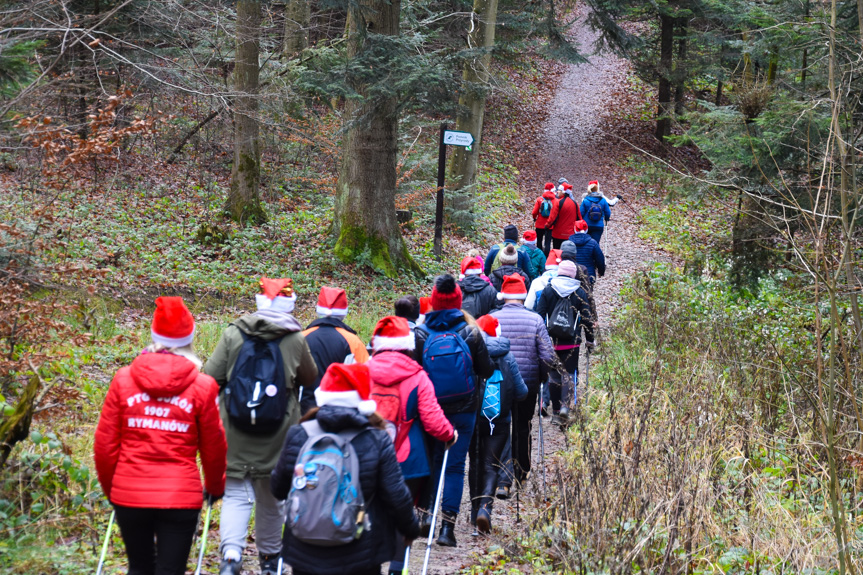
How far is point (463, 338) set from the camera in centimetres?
578

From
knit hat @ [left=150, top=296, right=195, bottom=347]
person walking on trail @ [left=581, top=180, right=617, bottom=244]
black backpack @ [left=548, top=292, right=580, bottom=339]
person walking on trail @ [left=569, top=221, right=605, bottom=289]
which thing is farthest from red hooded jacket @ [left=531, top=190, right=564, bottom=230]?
knit hat @ [left=150, top=296, right=195, bottom=347]

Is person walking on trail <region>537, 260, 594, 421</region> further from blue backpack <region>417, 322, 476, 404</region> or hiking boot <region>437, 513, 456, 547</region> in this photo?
blue backpack <region>417, 322, 476, 404</region>

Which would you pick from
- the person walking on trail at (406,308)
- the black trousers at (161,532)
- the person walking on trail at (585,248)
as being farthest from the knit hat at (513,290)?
the person walking on trail at (585,248)

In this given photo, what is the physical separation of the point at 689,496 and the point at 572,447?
304cm

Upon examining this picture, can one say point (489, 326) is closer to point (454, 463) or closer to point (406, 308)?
point (406, 308)

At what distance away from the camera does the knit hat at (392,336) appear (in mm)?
4977

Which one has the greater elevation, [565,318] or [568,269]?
[568,269]

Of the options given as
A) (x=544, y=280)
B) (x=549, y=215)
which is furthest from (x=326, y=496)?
(x=549, y=215)

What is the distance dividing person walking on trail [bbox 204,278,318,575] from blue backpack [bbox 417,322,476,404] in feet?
3.59

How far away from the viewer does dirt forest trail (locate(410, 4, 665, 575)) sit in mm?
6324

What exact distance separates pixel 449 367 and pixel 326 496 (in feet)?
7.62

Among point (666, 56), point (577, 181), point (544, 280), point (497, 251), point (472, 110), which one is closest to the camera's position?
point (544, 280)

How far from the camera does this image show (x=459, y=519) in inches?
281

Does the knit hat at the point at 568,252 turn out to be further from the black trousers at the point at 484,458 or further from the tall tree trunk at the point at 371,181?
the tall tree trunk at the point at 371,181
